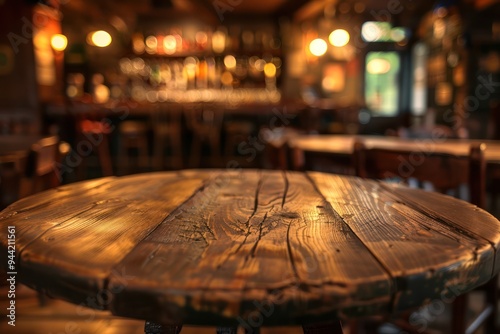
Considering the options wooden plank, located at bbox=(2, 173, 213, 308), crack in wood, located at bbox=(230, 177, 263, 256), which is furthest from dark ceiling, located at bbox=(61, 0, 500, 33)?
wooden plank, located at bbox=(2, 173, 213, 308)

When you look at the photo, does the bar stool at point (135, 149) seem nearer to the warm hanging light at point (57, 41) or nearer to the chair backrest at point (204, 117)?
the chair backrest at point (204, 117)

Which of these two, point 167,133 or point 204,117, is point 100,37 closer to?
point 167,133

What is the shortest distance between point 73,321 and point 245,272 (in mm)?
1801

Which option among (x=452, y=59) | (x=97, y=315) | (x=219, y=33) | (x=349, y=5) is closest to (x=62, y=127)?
(x=219, y=33)

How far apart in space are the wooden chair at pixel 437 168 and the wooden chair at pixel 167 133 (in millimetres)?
5182

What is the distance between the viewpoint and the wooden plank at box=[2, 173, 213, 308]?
57 centimetres

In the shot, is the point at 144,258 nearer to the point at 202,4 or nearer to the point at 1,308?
the point at 1,308

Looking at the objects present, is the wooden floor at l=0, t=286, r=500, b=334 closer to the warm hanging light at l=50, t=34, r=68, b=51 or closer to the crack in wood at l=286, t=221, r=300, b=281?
the crack in wood at l=286, t=221, r=300, b=281

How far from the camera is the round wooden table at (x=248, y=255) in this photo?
1.72 ft

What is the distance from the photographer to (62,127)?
6578 millimetres

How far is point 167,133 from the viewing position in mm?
6719

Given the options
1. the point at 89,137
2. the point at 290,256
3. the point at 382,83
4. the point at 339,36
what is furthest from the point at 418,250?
the point at 382,83

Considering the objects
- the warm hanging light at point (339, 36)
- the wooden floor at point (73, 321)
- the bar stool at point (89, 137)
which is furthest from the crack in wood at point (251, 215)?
the bar stool at point (89, 137)

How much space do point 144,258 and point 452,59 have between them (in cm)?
892
